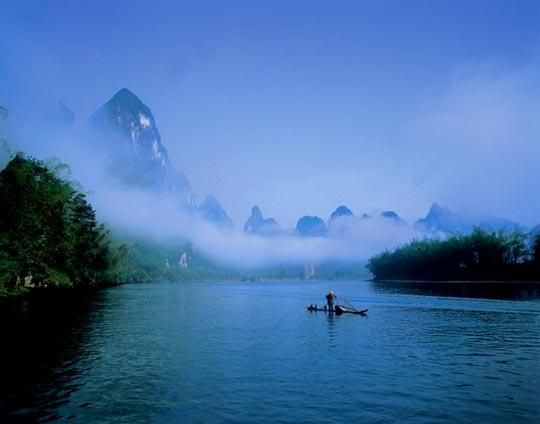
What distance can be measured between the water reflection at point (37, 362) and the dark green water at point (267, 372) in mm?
71

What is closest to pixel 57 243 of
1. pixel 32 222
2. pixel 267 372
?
pixel 32 222

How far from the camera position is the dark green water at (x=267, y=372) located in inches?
700

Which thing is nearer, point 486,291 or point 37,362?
point 37,362

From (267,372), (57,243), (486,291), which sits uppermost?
(57,243)

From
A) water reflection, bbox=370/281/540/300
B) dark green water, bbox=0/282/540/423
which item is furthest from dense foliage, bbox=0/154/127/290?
water reflection, bbox=370/281/540/300

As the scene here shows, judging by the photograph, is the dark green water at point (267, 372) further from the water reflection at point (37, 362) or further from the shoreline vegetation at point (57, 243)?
the shoreline vegetation at point (57, 243)

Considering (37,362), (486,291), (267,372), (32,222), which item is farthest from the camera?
(486,291)

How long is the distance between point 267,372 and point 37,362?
13.8m

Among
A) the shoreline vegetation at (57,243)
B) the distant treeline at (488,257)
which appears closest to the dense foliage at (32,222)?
the shoreline vegetation at (57,243)

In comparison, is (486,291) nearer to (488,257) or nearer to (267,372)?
(488,257)

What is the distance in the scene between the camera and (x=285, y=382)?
2253cm

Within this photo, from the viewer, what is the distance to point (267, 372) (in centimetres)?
2467

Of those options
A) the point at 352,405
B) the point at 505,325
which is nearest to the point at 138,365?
the point at 352,405

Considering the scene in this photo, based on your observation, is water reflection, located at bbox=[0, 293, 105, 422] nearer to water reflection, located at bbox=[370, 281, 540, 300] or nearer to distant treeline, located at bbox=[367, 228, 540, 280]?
water reflection, located at bbox=[370, 281, 540, 300]
